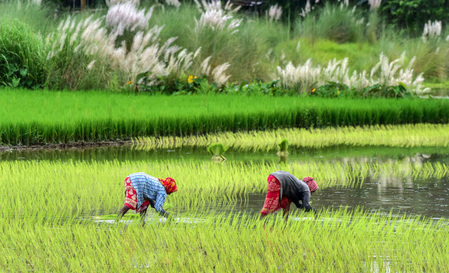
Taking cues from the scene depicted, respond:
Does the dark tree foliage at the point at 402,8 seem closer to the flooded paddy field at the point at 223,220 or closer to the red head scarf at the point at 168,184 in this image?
the flooded paddy field at the point at 223,220

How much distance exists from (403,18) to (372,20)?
19.1 ft

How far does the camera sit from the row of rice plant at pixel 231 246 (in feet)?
14.0

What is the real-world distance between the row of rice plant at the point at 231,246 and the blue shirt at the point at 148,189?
18 cm

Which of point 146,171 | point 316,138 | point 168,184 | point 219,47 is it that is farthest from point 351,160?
point 219,47

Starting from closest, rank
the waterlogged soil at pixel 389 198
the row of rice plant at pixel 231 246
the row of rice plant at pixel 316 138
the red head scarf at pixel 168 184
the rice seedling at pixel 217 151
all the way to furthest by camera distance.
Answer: the row of rice plant at pixel 231 246, the red head scarf at pixel 168 184, the waterlogged soil at pixel 389 198, the rice seedling at pixel 217 151, the row of rice plant at pixel 316 138

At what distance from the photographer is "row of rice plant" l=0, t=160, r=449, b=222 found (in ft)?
19.5

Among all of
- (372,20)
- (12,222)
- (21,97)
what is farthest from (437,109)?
(372,20)

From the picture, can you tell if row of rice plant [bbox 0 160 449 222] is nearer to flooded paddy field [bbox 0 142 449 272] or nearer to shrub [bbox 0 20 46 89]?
flooded paddy field [bbox 0 142 449 272]

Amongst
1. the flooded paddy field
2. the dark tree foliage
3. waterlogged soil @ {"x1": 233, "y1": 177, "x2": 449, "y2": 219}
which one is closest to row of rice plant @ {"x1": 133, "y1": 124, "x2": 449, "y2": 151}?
the flooded paddy field

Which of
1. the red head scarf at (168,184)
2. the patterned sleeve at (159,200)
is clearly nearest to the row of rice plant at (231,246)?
the patterned sleeve at (159,200)

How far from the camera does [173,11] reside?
2016 cm

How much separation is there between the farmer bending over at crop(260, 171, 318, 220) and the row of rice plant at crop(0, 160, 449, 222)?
974mm

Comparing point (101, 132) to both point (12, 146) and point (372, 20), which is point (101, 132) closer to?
point (12, 146)

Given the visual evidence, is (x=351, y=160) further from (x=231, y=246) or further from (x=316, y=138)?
(x=231, y=246)
